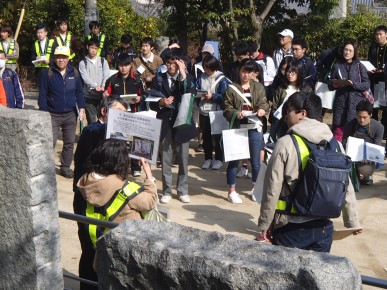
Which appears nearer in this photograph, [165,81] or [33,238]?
[33,238]

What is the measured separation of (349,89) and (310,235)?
551 cm

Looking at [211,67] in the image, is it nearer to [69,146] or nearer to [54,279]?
[69,146]

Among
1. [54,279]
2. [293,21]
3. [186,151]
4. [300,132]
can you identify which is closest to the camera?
[54,279]

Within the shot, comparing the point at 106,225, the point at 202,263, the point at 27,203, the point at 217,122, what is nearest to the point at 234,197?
the point at 217,122

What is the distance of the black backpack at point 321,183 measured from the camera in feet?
16.6

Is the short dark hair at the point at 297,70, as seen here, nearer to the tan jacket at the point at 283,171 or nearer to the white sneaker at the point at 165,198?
the white sneaker at the point at 165,198

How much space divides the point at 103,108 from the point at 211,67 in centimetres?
380

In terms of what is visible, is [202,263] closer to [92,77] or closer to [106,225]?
[106,225]

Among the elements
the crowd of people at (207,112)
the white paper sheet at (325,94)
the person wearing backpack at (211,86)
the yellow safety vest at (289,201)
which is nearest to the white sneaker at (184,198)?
the crowd of people at (207,112)

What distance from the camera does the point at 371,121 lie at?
31.7 ft

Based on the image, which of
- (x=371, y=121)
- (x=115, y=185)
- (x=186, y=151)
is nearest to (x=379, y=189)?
(x=371, y=121)

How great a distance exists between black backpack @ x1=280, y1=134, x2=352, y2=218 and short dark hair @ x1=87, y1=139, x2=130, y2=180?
1.27m

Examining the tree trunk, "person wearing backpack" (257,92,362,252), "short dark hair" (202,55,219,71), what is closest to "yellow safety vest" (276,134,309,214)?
"person wearing backpack" (257,92,362,252)

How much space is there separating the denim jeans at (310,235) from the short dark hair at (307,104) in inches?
34.2
